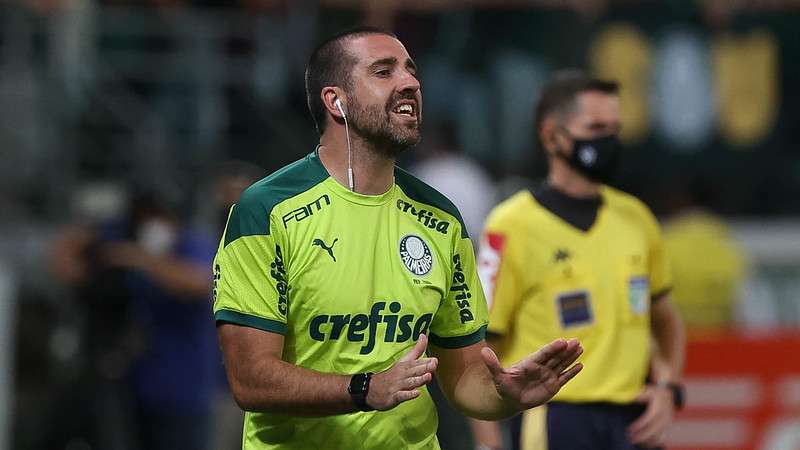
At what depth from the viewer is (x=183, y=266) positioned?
902 centimetres

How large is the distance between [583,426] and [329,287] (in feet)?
6.79

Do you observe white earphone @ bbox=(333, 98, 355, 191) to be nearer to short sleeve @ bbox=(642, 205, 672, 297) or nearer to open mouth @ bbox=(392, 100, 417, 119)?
open mouth @ bbox=(392, 100, 417, 119)

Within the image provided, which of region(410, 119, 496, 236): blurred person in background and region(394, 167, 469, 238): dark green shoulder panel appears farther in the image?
region(410, 119, 496, 236): blurred person in background

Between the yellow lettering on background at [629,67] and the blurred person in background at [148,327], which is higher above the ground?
the yellow lettering on background at [629,67]

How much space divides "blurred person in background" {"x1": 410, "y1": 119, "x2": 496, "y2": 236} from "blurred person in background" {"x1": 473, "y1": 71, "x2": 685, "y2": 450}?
4.31 meters

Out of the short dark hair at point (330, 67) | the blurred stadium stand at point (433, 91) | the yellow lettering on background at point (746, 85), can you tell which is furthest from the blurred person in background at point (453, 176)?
the short dark hair at point (330, 67)

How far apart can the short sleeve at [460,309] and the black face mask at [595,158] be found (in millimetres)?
1705

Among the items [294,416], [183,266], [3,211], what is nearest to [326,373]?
[294,416]

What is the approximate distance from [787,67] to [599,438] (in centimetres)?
783

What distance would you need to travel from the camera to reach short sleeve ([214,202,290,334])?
4.44 m

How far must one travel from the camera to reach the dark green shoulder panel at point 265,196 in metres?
4.52

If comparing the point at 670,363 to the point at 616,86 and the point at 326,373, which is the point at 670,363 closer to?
the point at 616,86

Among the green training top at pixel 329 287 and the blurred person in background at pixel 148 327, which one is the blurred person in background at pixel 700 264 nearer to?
the blurred person in background at pixel 148 327

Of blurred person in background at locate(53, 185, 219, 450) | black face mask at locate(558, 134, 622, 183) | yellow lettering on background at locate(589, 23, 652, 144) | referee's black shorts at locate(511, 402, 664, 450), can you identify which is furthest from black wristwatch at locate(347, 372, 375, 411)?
yellow lettering on background at locate(589, 23, 652, 144)
